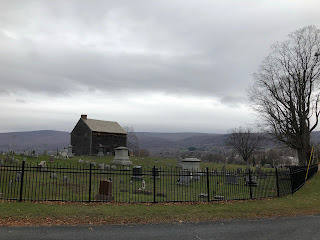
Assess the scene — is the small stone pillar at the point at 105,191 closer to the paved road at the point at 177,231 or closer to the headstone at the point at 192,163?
the paved road at the point at 177,231

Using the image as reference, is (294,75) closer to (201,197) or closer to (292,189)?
(292,189)

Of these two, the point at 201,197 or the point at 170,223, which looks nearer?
the point at 170,223

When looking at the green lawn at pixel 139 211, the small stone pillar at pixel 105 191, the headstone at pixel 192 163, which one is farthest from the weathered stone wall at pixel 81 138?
the green lawn at pixel 139 211

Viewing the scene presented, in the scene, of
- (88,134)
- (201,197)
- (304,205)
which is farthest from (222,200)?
(88,134)

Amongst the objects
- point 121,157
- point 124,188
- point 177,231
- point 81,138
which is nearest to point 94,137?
point 81,138

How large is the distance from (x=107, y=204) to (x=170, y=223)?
10.9 feet

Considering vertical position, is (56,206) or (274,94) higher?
(274,94)

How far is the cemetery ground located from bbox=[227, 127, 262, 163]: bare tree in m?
60.3

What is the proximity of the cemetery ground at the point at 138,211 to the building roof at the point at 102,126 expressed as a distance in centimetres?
3819

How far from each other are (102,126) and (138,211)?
4204 centimetres

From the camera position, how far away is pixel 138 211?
30.2 feet

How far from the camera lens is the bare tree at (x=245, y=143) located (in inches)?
2714

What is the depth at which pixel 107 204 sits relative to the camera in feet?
33.6

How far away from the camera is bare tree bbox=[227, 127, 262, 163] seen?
68.9 meters
